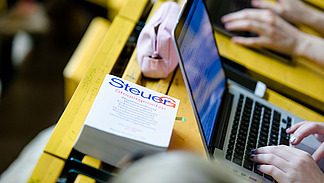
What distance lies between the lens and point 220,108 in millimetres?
968

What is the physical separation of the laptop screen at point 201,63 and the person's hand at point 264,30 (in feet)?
0.86

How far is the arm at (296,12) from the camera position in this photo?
130 cm

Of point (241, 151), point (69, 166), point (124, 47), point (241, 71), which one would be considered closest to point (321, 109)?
point (241, 71)

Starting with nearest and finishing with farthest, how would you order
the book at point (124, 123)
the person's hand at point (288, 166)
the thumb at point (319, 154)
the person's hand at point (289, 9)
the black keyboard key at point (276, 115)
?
the book at point (124, 123)
the person's hand at point (288, 166)
the thumb at point (319, 154)
the black keyboard key at point (276, 115)
the person's hand at point (289, 9)

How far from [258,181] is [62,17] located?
4.87 feet

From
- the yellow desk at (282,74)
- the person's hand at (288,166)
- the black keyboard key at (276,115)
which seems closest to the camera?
the person's hand at (288,166)

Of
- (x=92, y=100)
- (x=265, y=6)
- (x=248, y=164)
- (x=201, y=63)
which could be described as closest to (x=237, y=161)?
(x=248, y=164)

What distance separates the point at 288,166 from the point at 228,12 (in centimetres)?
65

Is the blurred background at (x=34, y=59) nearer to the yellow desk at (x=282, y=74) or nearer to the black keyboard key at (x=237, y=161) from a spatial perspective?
the yellow desk at (x=282, y=74)

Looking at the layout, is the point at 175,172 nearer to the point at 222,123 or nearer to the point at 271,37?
the point at 222,123

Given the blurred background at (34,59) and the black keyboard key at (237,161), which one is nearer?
the black keyboard key at (237,161)

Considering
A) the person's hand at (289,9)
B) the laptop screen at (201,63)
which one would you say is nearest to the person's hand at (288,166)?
the laptop screen at (201,63)

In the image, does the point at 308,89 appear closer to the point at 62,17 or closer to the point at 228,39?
the point at 228,39

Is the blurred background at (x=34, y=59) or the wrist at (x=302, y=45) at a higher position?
the wrist at (x=302, y=45)
